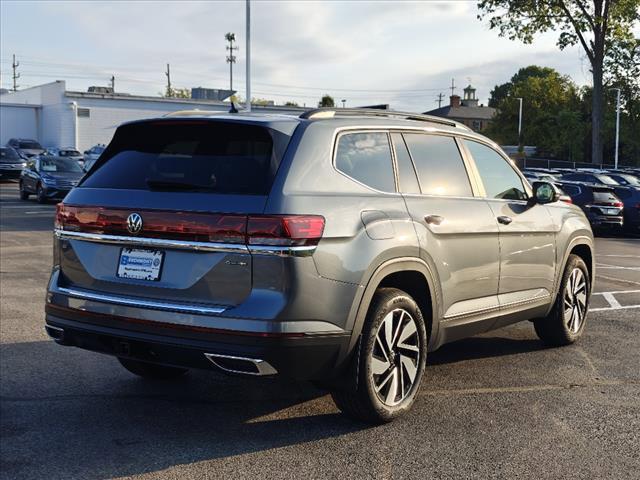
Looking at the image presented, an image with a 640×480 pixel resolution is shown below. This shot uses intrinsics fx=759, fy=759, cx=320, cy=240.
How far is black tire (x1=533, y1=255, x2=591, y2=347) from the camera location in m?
6.54

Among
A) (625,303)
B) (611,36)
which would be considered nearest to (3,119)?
(611,36)

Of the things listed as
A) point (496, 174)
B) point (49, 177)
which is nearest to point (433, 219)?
point (496, 174)

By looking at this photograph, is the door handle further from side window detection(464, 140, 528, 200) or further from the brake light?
the brake light

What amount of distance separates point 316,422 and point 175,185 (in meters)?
1.69

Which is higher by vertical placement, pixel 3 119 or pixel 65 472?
pixel 3 119

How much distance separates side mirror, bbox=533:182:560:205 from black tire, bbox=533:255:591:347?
81 centimetres

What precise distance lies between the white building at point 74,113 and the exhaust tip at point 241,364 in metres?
49.7

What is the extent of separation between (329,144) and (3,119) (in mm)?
57127

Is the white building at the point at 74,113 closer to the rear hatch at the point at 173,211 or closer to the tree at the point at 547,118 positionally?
the tree at the point at 547,118

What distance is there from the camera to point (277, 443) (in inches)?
170

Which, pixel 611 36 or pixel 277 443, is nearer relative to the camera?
pixel 277 443

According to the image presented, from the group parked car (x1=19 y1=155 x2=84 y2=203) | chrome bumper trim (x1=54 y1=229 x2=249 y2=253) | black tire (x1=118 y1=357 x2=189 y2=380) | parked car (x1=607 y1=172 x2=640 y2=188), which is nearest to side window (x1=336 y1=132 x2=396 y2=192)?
chrome bumper trim (x1=54 y1=229 x2=249 y2=253)

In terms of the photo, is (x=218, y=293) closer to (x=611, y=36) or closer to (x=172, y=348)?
(x=172, y=348)

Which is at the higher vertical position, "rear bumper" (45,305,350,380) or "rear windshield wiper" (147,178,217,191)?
"rear windshield wiper" (147,178,217,191)
